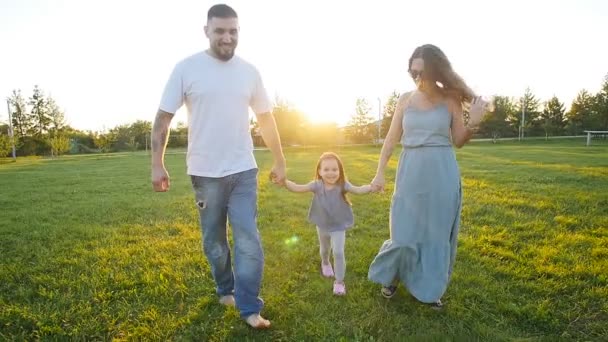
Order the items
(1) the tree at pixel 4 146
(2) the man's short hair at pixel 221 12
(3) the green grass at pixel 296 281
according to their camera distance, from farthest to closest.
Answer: (1) the tree at pixel 4 146
(3) the green grass at pixel 296 281
(2) the man's short hair at pixel 221 12

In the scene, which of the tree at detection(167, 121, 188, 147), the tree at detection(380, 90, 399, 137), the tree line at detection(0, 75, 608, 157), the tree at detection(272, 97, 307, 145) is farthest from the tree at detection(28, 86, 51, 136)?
the tree at detection(380, 90, 399, 137)

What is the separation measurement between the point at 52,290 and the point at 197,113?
2.47m

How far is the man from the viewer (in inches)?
118

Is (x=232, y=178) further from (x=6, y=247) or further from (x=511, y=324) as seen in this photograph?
(x=6, y=247)

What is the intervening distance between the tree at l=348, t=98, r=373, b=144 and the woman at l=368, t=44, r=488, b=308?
44567 millimetres

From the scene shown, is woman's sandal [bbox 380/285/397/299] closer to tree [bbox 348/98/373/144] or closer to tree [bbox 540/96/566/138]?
tree [bbox 348/98/373/144]

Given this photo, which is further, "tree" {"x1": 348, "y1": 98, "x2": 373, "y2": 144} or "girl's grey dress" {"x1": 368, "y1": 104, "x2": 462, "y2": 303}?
"tree" {"x1": 348, "y1": 98, "x2": 373, "y2": 144}

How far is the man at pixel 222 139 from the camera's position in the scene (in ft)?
9.80

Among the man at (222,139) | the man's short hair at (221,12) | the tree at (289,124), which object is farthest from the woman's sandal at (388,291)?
the tree at (289,124)

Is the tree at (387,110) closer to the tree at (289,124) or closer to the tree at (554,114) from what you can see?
the tree at (289,124)

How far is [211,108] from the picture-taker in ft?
9.81

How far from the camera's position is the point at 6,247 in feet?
18.1

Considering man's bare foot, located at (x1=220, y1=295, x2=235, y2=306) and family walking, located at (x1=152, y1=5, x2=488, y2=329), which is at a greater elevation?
family walking, located at (x1=152, y1=5, x2=488, y2=329)

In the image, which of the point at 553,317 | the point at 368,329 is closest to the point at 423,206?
the point at 368,329
